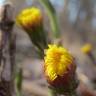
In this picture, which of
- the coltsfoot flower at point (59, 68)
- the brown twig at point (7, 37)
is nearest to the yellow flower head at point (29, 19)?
the brown twig at point (7, 37)

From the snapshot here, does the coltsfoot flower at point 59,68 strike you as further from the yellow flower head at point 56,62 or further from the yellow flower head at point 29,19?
the yellow flower head at point 29,19

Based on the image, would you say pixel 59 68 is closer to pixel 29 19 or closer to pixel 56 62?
pixel 56 62

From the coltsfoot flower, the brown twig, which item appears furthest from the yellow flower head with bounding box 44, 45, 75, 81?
the brown twig

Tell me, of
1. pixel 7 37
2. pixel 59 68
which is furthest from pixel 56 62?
pixel 7 37

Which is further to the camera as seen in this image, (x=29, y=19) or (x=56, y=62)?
(x=29, y=19)

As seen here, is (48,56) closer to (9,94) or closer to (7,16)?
(9,94)

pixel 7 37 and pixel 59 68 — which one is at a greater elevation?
pixel 7 37
